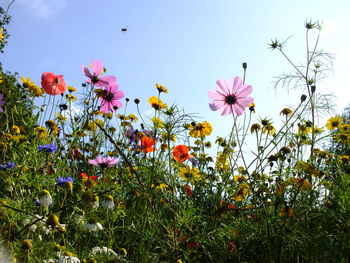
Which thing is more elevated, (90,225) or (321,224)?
(321,224)

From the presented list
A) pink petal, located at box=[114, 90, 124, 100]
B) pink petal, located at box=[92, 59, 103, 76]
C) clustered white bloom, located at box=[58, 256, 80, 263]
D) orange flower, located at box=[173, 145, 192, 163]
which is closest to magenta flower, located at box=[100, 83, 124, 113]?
pink petal, located at box=[114, 90, 124, 100]

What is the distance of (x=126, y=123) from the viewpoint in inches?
154

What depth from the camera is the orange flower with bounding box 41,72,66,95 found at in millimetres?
2252

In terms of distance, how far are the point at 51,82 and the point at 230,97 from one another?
1126mm

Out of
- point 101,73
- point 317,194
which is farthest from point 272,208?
point 101,73

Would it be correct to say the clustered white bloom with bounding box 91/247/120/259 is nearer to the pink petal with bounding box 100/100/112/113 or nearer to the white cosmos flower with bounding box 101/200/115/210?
the white cosmos flower with bounding box 101/200/115/210

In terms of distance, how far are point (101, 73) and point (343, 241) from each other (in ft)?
4.97

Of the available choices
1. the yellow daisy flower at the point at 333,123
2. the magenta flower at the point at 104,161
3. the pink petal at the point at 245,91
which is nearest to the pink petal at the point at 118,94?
the magenta flower at the point at 104,161

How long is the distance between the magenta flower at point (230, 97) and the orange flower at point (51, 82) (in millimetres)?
995

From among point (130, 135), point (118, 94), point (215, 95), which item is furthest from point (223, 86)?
point (130, 135)

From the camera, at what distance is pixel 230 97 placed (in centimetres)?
187

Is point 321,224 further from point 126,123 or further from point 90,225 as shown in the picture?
point 126,123

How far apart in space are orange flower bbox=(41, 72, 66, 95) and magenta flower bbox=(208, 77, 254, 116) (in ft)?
3.27

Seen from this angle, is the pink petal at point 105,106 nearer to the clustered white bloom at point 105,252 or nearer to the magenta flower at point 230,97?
the magenta flower at point 230,97
